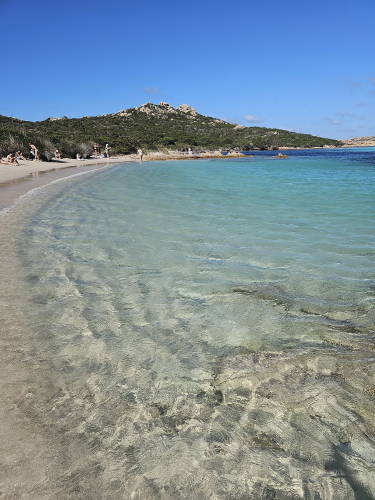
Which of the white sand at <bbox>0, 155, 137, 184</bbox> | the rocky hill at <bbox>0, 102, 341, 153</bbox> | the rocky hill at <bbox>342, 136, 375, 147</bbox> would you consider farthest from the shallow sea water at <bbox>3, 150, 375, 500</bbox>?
the rocky hill at <bbox>342, 136, 375, 147</bbox>

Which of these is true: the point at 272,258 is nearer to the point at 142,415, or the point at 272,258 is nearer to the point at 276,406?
the point at 276,406

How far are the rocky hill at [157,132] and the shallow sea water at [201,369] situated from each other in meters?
37.1

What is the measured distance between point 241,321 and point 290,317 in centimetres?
47

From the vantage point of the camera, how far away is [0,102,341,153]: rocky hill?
65.0 metres

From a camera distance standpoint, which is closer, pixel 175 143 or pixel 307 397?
pixel 307 397

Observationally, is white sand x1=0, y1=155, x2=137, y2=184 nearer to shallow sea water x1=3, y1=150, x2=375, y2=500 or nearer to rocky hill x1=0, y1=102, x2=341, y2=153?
rocky hill x1=0, y1=102, x2=341, y2=153

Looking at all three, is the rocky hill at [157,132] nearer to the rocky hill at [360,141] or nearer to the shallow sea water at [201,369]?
the rocky hill at [360,141]

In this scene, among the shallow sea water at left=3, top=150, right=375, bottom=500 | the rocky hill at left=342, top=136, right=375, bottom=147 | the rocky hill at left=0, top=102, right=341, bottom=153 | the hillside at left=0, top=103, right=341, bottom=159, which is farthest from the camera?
the rocky hill at left=342, top=136, right=375, bottom=147

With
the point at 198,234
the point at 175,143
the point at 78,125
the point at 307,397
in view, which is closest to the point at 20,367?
the point at 307,397

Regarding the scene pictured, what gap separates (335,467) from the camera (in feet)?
6.05

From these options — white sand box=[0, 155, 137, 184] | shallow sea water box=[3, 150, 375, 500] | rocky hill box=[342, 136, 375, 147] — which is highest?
rocky hill box=[342, 136, 375, 147]

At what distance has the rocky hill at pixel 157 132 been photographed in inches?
2559

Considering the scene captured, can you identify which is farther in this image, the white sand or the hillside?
the hillside

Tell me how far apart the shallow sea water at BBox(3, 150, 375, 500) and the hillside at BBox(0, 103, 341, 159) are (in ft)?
113
